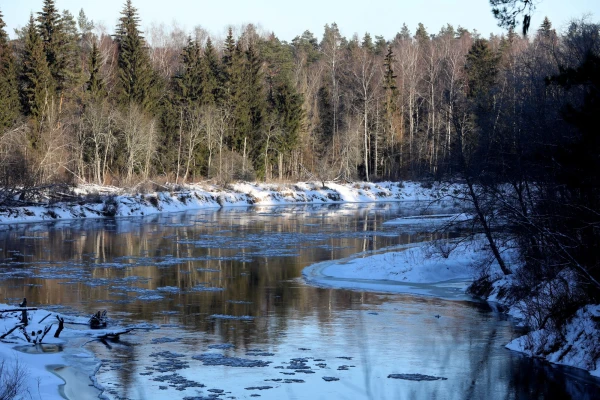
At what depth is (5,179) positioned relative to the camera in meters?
35.5

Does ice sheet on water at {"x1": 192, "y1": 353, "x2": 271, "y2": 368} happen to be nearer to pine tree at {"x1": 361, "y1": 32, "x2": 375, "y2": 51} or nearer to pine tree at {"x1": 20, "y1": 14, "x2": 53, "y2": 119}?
pine tree at {"x1": 20, "y1": 14, "x2": 53, "y2": 119}

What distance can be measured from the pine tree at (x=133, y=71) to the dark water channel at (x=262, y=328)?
31.9m

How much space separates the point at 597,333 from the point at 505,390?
96.6 inches

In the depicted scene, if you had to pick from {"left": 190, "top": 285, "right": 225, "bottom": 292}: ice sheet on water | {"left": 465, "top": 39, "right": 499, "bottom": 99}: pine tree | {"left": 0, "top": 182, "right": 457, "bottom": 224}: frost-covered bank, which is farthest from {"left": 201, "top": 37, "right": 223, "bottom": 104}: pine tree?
{"left": 190, "top": 285, "right": 225, "bottom": 292}: ice sheet on water

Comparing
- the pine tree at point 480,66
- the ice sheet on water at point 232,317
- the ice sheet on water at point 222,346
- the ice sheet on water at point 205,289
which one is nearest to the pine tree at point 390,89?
the pine tree at point 480,66

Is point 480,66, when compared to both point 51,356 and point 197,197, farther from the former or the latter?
point 51,356

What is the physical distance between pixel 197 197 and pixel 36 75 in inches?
605

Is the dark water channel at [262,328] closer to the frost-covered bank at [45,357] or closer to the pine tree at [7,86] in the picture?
the frost-covered bank at [45,357]

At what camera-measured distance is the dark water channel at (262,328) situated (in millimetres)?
11891

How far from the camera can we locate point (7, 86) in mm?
54562

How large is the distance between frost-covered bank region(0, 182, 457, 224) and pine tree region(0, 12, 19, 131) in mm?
7911

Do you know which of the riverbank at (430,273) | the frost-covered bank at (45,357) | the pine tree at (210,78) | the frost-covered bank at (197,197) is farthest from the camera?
the pine tree at (210,78)

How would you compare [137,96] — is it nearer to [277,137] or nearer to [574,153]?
[277,137]

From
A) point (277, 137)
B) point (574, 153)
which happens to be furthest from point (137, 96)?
point (574, 153)
